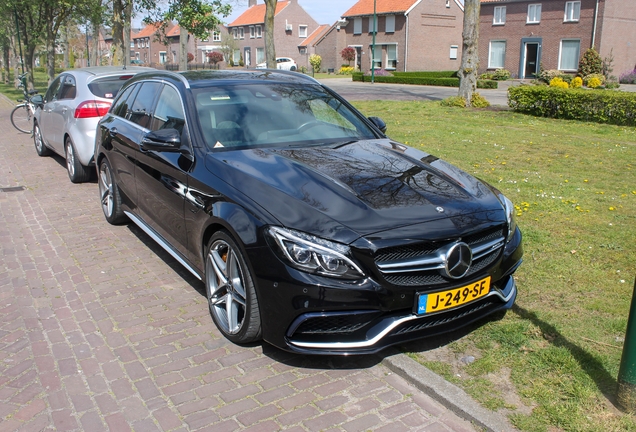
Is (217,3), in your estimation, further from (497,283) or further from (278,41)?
(278,41)

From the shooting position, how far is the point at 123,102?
269 inches

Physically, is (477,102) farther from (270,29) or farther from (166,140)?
(166,140)

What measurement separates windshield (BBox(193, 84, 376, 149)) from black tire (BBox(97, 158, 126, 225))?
7.15ft

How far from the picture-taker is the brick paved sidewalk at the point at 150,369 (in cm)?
342

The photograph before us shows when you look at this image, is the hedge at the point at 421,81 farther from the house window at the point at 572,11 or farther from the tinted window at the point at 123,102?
the tinted window at the point at 123,102

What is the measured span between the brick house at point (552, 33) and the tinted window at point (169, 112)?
44329mm

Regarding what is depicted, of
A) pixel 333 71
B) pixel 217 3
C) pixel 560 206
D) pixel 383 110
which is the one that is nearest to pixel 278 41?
pixel 333 71

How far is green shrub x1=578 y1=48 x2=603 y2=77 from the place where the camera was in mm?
41375

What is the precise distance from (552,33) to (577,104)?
33.2 m

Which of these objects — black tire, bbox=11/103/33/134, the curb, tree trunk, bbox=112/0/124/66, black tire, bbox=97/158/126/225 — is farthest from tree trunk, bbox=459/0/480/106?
the curb

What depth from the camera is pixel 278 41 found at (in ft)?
268

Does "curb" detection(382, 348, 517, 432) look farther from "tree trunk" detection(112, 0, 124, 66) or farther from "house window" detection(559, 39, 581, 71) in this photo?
"house window" detection(559, 39, 581, 71)

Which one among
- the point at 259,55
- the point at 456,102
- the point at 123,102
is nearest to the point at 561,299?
the point at 123,102

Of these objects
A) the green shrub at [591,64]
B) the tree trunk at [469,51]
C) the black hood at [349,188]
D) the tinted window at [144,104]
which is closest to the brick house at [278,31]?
the green shrub at [591,64]
